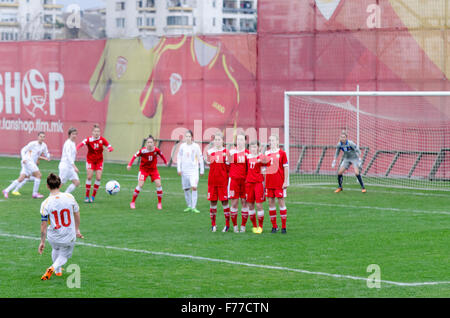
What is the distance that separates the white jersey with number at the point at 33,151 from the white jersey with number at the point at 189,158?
5.05m

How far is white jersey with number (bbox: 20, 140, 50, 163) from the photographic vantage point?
24.0 meters

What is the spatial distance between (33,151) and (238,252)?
11043mm

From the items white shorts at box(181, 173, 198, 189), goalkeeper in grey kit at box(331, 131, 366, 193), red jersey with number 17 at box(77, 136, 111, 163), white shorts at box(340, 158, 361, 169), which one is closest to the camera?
white shorts at box(181, 173, 198, 189)

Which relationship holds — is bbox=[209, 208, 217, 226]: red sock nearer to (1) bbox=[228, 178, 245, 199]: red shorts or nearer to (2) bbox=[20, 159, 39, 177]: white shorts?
(1) bbox=[228, 178, 245, 199]: red shorts

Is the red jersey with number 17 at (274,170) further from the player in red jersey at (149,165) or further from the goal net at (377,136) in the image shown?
the goal net at (377,136)

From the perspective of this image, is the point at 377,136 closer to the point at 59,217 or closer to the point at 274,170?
the point at 274,170

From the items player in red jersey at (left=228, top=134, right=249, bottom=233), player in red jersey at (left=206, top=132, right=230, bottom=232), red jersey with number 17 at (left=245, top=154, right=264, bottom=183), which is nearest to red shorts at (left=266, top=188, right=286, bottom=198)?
red jersey with number 17 at (left=245, top=154, right=264, bottom=183)

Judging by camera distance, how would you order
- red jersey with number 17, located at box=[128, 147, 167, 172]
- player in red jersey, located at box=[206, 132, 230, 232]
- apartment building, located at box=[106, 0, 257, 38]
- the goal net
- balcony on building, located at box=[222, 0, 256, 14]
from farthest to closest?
balcony on building, located at box=[222, 0, 256, 14], apartment building, located at box=[106, 0, 257, 38], the goal net, red jersey with number 17, located at box=[128, 147, 167, 172], player in red jersey, located at box=[206, 132, 230, 232]

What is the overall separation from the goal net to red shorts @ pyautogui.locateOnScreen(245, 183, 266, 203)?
11925mm

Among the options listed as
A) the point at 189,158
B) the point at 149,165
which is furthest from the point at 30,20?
the point at 189,158

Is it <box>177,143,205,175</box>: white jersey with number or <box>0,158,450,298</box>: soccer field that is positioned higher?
<box>177,143,205,175</box>: white jersey with number

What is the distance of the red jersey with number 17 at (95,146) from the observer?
23192 millimetres

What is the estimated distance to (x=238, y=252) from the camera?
48.6ft

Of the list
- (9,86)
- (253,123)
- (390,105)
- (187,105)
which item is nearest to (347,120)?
(390,105)
